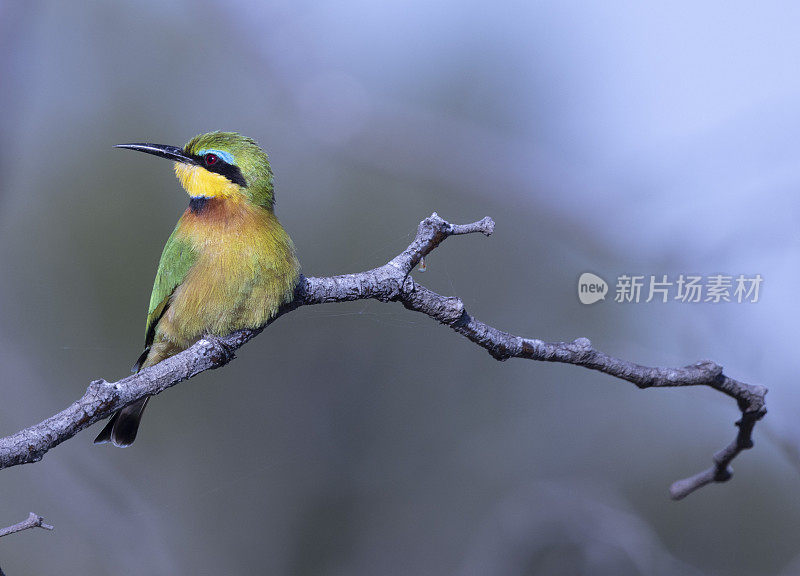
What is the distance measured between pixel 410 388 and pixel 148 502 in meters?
1.06

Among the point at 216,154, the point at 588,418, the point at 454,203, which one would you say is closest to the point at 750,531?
the point at 588,418

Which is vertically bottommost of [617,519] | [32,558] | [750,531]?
[32,558]

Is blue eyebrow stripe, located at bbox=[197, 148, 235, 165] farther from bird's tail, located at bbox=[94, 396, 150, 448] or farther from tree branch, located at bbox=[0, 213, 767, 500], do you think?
bird's tail, located at bbox=[94, 396, 150, 448]

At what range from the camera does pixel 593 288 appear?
6.58 feet

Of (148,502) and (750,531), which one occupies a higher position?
(750,531)

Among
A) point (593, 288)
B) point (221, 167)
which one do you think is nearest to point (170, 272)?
point (221, 167)

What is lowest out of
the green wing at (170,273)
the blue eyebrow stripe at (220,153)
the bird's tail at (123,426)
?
the bird's tail at (123,426)

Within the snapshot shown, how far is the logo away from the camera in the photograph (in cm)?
198

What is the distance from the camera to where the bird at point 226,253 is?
1.19 meters

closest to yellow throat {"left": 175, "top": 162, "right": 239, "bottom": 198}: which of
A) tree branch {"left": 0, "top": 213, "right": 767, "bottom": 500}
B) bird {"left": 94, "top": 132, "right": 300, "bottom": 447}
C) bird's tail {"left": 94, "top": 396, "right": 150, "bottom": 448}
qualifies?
bird {"left": 94, "top": 132, "right": 300, "bottom": 447}

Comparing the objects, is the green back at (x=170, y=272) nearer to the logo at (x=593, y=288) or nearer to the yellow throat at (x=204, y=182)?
the yellow throat at (x=204, y=182)

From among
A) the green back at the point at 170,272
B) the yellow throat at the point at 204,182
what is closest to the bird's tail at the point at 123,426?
the green back at the point at 170,272

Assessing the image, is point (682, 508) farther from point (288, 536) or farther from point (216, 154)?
point (216, 154)

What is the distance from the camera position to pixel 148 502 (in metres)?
2.47
